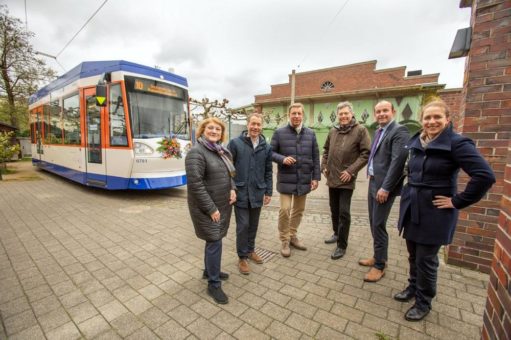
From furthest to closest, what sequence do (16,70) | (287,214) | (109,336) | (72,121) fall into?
(16,70)
(72,121)
(287,214)
(109,336)

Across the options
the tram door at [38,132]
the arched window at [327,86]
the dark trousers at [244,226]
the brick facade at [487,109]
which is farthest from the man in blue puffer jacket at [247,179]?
the arched window at [327,86]

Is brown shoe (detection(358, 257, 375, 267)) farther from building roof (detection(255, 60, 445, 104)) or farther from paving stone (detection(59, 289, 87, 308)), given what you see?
building roof (detection(255, 60, 445, 104))

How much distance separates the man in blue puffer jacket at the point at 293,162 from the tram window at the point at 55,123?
25.1 ft

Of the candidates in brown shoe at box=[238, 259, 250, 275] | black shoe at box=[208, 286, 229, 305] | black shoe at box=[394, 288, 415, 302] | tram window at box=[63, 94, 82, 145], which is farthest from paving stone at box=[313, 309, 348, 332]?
tram window at box=[63, 94, 82, 145]

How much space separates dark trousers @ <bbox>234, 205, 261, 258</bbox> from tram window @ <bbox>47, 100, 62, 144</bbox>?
7.68 metres

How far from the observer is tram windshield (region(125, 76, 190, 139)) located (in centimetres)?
564

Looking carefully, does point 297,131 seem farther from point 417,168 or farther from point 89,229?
point 89,229

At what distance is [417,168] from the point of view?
2076 mm

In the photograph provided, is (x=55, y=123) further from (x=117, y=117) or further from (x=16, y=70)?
(x=16, y=70)

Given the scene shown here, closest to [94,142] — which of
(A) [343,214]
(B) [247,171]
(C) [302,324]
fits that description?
(B) [247,171]

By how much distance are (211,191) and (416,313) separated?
6.82 ft

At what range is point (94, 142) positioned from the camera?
6.15 meters

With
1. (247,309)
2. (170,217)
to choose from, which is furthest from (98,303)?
(170,217)

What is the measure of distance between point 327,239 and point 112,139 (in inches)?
201
